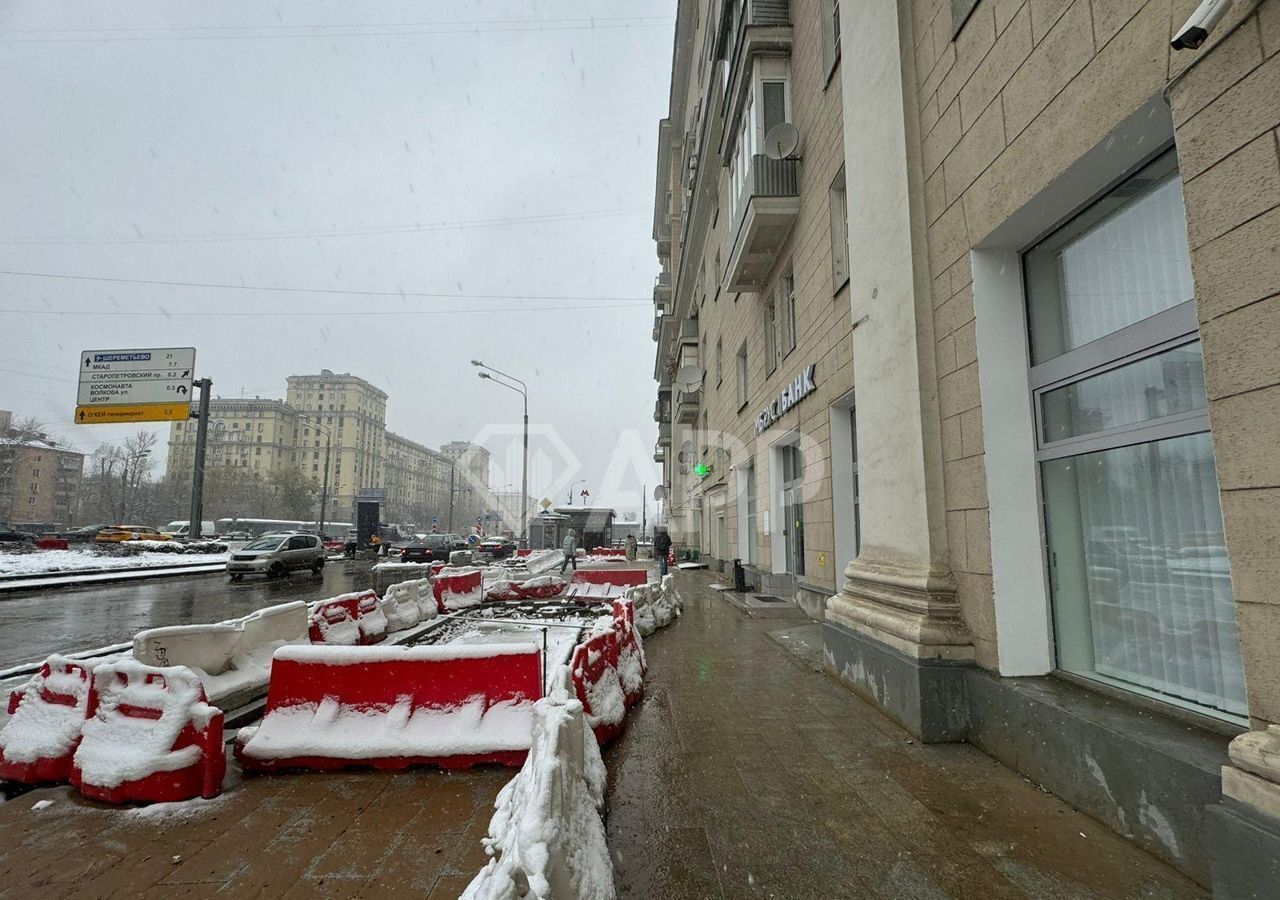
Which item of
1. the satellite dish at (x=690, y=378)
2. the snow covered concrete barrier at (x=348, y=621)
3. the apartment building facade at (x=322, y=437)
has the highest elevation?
the apartment building facade at (x=322, y=437)

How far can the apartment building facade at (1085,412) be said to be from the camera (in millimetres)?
2412

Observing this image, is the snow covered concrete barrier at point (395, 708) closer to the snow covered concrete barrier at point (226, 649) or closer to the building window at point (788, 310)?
the snow covered concrete barrier at point (226, 649)

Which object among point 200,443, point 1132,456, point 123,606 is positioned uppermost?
point 200,443

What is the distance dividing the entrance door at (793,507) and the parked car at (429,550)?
71.4 ft

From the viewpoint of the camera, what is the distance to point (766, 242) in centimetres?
1180

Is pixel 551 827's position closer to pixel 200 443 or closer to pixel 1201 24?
pixel 1201 24

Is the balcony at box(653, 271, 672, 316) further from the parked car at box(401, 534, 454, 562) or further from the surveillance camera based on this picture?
the surveillance camera

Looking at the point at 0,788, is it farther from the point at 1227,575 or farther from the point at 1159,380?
the point at 1159,380

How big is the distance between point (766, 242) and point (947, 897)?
1118 centimetres

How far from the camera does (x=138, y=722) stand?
3.72m

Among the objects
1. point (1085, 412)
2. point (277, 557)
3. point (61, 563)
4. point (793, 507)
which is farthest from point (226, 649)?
point (61, 563)

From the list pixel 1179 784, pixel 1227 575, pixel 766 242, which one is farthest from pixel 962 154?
pixel 766 242

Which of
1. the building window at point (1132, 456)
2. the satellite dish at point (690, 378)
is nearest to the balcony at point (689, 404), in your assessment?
the satellite dish at point (690, 378)

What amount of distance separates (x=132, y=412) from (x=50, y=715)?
2441cm
